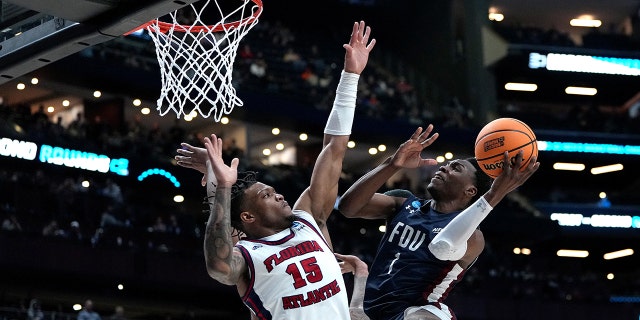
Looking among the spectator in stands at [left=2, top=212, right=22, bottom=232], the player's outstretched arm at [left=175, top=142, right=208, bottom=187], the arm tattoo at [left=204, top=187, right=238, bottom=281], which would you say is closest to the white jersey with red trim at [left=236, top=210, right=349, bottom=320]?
the arm tattoo at [left=204, top=187, right=238, bottom=281]

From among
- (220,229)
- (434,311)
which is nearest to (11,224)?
(434,311)

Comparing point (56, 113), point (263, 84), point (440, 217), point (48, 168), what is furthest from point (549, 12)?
point (440, 217)

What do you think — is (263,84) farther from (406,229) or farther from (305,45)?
(406,229)

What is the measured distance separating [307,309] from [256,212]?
658 millimetres

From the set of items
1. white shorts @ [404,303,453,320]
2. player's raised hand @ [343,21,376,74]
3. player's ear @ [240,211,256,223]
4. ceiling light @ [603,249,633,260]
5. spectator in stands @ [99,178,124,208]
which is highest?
spectator in stands @ [99,178,124,208]

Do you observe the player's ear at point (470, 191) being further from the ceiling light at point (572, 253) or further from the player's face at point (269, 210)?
the ceiling light at point (572, 253)

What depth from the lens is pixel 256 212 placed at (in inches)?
245

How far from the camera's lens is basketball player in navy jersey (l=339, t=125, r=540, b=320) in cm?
688

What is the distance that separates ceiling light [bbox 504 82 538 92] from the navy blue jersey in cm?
3268

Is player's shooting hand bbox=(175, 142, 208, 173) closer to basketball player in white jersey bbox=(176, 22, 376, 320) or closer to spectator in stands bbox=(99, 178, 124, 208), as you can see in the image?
basketball player in white jersey bbox=(176, 22, 376, 320)

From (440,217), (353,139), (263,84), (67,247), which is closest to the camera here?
(440,217)

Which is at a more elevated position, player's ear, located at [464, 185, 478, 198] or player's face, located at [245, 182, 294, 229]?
player's ear, located at [464, 185, 478, 198]

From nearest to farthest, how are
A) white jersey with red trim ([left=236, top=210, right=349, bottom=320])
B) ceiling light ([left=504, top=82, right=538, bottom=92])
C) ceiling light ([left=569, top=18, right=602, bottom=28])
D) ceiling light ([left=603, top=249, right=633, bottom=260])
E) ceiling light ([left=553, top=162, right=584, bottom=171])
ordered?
white jersey with red trim ([left=236, top=210, right=349, bottom=320])
ceiling light ([left=553, top=162, right=584, bottom=171])
ceiling light ([left=504, top=82, right=538, bottom=92])
ceiling light ([left=603, top=249, right=633, bottom=260])
ceiling light ([left=569, top=18, right=602, bottom=28])

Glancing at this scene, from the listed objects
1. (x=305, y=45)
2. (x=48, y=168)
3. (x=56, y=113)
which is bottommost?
(x=48, y=168)
